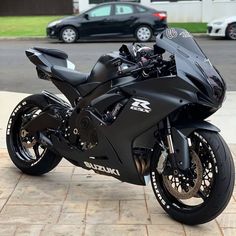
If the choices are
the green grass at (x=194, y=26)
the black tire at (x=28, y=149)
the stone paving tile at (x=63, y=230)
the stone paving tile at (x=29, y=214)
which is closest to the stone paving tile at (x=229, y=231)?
the stone paving tile at (x=63, y=230)

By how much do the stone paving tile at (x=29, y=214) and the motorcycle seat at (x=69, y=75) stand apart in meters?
1.09

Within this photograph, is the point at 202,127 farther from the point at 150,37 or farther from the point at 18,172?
the point at 150,37

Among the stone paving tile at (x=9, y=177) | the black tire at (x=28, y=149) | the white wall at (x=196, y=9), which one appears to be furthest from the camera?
the white wall at (x=196, y=9)

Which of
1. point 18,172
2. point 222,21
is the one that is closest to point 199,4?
point 222,21

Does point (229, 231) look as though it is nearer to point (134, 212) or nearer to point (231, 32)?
point (134, 212)

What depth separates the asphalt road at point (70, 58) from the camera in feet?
35.9

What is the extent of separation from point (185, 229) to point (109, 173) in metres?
0.79

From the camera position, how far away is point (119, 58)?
4.40 m

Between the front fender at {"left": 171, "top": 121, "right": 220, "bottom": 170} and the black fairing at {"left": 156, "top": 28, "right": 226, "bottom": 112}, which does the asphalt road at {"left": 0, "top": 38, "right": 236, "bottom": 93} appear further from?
the front fender at {"left": 171, "top": 121, "right": 220, "bottom": 170}

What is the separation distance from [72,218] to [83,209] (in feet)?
0.73

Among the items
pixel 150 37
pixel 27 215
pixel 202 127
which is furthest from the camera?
pixel 150 37

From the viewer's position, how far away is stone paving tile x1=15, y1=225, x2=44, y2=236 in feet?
13.6

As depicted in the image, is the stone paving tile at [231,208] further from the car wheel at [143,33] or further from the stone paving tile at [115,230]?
the car wheel at [143,33]

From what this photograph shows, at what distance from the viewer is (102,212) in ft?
15.0
